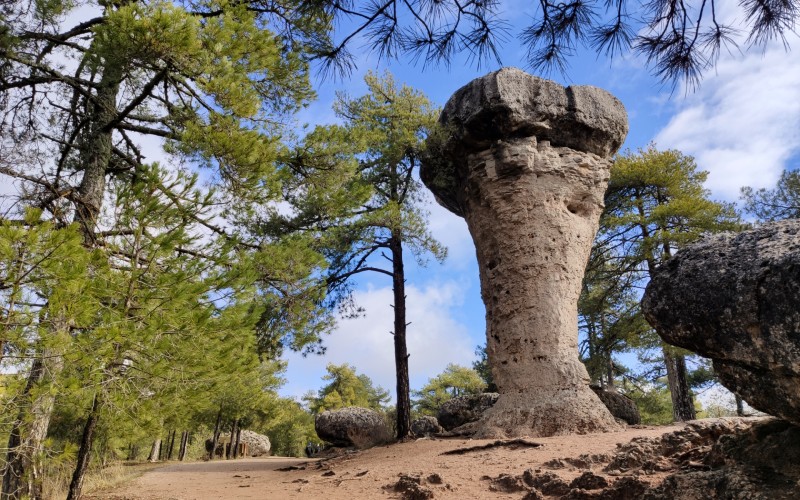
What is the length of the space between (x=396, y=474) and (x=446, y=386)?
3124 cm

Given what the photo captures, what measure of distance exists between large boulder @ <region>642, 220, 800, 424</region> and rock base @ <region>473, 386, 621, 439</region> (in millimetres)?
6320

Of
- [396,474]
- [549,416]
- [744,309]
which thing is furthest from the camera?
[549,416]

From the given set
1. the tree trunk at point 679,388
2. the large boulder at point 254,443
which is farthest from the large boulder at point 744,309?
the large boulder at point 254,443

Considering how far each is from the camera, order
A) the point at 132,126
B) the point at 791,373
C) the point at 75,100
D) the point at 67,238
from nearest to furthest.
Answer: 1. the point at 791,373
2. the point at 67,238
3. the point at 132,126
4. the point at 75,100

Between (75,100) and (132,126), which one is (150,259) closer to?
(132,126)

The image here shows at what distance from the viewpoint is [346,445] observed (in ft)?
48.4

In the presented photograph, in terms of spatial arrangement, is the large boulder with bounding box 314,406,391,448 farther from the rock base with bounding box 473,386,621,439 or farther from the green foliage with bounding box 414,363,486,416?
the green foliage with bounding box 414,363,486,416

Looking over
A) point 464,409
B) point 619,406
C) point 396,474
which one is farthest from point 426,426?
point 396,474

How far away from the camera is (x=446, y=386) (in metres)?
37.5

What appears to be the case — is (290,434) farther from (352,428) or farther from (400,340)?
(400,340)

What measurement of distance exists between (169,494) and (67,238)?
5.52m

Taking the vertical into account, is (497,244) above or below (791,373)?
above

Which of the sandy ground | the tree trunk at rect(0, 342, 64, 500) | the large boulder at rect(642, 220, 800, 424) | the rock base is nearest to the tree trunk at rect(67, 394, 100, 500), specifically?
the tree trunk at rect(0, 342, 64, 500)

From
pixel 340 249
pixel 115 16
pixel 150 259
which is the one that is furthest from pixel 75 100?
pixel 340 249
